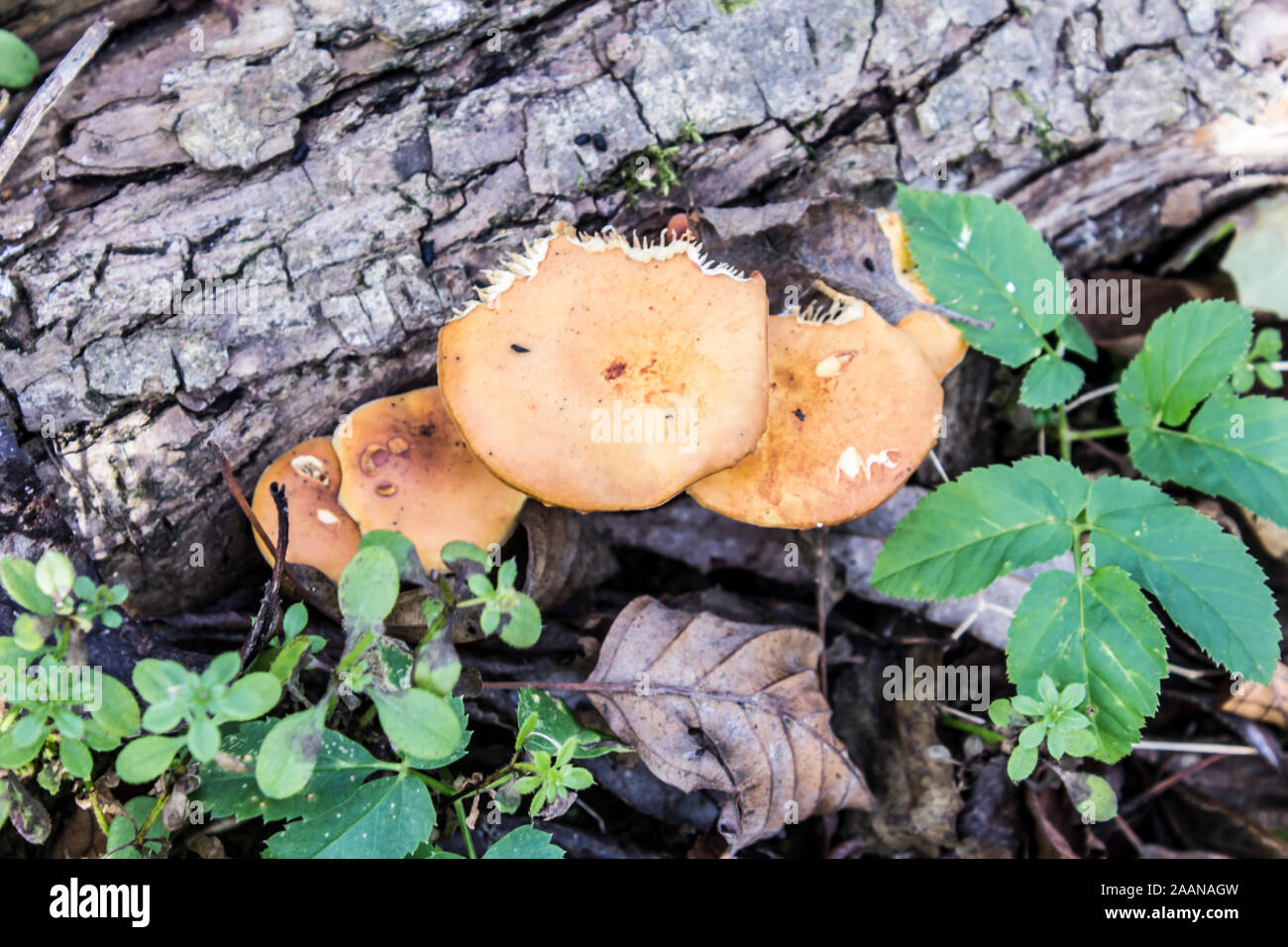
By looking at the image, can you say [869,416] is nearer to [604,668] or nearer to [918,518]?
[918,518]

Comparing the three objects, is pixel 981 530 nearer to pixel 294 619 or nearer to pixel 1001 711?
pixel 1001 711

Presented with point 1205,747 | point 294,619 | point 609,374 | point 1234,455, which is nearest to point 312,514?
point 294,619

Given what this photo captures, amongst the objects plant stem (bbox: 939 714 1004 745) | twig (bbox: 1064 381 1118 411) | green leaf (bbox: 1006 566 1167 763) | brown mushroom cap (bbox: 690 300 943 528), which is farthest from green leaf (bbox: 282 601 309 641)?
twig (bbox: 1064 381 1118 411)

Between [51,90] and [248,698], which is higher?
[51,90]

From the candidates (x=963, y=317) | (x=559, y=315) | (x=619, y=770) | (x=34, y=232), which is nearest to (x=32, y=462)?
(x=34, y=232)

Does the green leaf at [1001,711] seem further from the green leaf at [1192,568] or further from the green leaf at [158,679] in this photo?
the green leaf at [158,679]
